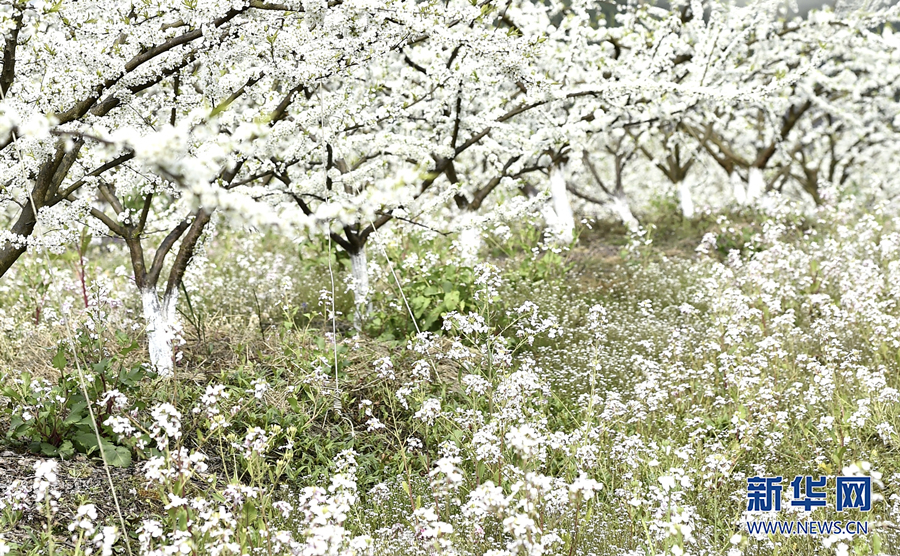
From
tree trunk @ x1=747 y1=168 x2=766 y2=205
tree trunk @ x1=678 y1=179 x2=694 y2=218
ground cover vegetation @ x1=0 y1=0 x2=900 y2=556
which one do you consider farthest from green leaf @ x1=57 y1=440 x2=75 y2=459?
tree trunk @ x1=747 y1=168 x2=766 y2=205

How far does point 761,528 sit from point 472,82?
13.3 ft

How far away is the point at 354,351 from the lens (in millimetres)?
5598

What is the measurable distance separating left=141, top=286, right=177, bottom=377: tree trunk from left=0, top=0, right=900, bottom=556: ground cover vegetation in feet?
0.06

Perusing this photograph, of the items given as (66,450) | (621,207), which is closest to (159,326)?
(66,450)

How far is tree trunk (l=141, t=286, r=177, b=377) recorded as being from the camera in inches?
202

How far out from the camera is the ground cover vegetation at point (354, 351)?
329cm

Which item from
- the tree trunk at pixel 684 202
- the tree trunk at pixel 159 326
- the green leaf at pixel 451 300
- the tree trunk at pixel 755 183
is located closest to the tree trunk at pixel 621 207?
the tree trunk at pixel 684 202

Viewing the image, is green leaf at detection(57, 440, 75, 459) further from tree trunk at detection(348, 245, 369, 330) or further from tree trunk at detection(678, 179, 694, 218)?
tree trunk at detection(678, 179, 694, 218)

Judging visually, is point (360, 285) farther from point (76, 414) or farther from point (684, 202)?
point (684, 202)

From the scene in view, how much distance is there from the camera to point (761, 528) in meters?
3.49

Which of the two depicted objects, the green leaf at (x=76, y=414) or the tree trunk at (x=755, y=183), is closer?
the green leaf at (x=76, y=414)

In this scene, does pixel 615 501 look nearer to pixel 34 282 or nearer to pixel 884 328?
pixel 884 328

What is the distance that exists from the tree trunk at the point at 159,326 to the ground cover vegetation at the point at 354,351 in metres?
0.02

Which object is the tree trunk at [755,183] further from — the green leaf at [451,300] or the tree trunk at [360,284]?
the tree trunk at [360,284]
